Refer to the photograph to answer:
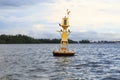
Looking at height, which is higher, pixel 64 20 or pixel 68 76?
pixel 64 20

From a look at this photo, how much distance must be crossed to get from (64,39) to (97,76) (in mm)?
29862

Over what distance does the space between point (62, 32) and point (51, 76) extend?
3069 centimetres

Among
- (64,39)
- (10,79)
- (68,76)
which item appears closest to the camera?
(10,79)

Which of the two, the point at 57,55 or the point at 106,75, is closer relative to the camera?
the point at 106,75

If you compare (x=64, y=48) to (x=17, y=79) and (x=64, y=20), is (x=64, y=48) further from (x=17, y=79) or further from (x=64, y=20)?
(x=17, y=79)

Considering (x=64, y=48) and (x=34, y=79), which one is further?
(x=64, y=48)

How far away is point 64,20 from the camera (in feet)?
222

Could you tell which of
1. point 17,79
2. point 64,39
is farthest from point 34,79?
point 64,39

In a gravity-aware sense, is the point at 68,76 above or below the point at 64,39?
below

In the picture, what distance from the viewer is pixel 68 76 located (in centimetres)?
3722

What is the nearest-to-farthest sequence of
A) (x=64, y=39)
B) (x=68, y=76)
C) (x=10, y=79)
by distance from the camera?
(x=10, y=79) < (x=68, y=76) < (x=64, y=39)

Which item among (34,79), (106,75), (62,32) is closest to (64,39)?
(62,32)

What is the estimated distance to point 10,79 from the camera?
34.5m

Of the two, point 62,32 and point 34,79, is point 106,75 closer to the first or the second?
point 34,79
